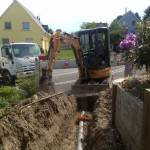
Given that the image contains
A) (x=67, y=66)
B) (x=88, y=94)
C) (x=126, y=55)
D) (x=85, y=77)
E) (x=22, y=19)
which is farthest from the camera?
(x=22, y=19)

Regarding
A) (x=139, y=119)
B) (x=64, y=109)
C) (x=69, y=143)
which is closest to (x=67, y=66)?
(x=64, y=109)

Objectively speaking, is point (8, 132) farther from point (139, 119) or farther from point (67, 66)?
point (67, 66)

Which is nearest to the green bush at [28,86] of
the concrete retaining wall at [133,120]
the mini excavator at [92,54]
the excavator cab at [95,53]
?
the mini excavator at [92,54]

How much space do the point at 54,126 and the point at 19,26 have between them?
164 feet

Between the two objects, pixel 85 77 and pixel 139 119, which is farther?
pixel 85 77

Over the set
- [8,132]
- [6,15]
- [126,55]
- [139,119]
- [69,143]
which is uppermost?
[6,15]

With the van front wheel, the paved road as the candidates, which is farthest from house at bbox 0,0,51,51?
the van front wheel

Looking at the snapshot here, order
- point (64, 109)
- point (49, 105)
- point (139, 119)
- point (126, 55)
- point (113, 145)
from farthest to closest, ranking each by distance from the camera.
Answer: point (64, 109)
point (49, 105)
point (126, 55)
point (113, 145)
point (139, 119)

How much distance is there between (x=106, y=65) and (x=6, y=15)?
149 feet

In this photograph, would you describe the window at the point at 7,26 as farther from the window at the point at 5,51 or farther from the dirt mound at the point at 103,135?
the dirt mound at the point at 103,135

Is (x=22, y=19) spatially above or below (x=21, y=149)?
above

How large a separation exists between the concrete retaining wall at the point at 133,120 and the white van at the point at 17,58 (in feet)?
39.4

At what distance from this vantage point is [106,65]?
16609 millimetres

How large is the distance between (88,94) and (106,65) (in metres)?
2.36
